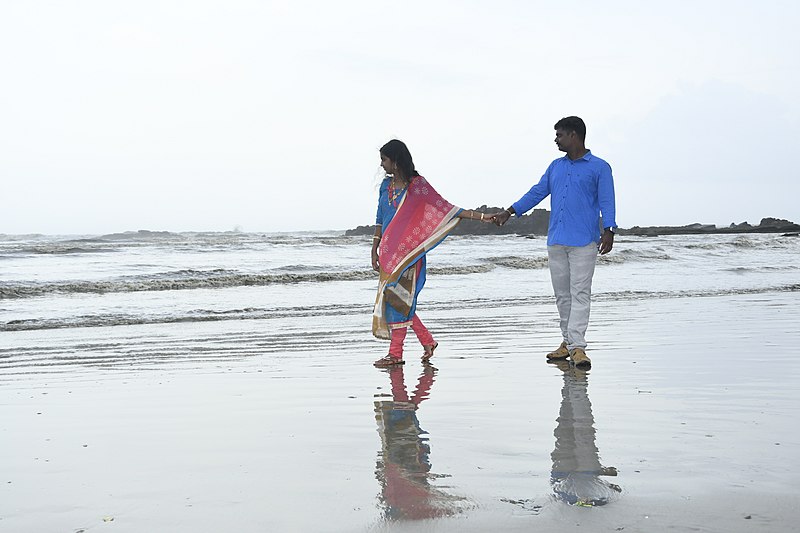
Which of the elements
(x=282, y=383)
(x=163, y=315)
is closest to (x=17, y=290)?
(x=163, y=315)

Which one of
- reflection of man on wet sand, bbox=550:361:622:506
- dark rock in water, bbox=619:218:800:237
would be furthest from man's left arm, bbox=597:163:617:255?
dark rock in water, bbox=619:218:800:237

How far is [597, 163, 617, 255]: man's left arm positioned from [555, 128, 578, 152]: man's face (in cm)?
28

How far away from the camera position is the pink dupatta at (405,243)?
22.2 ft

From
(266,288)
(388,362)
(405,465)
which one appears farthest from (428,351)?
(266,288)

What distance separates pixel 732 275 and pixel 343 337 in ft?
41.2

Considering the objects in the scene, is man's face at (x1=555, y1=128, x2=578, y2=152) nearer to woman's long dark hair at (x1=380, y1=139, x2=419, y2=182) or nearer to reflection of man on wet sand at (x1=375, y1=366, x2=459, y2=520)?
woman's long dark hair at (x1=380, y1=139, x2=419, y2=182)

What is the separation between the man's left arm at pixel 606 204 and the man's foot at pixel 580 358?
737 millimetres

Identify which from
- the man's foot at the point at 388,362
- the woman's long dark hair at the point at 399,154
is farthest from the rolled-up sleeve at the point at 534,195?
the man's foot at the point at 388,362

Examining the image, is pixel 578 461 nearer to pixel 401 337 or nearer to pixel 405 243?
pixel 401 337

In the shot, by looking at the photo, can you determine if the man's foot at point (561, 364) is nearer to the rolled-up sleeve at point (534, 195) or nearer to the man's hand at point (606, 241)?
the man's hand at point (606, 241)

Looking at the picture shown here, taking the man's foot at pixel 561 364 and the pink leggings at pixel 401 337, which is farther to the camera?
the pink leggings at pixel 401 337

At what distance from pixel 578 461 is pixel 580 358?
2903 millimetres

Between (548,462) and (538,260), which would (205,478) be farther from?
(538,260)

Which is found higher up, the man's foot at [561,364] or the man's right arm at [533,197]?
the man's right arm at [533,197]
